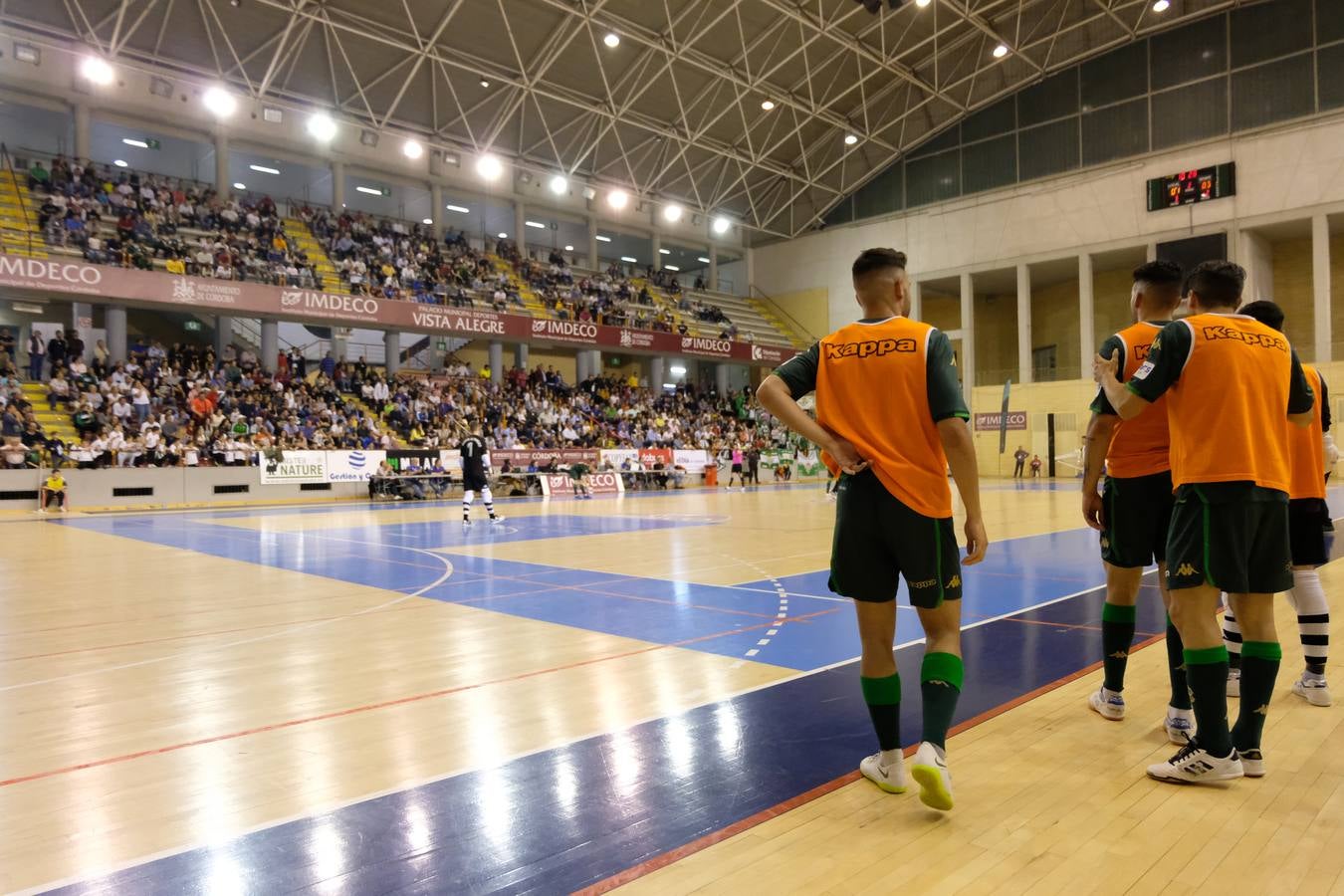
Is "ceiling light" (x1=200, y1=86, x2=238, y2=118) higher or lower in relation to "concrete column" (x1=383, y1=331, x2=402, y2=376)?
higher

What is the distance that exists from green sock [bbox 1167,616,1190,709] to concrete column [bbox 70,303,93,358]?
2638 centimetres

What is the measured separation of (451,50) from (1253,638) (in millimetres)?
29490

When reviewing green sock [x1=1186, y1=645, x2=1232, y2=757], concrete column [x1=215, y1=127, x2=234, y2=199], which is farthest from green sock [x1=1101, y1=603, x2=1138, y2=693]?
concrete column [x1=215, y1=127, x2=234, y2=199]

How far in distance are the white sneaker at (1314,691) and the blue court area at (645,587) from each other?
203cm

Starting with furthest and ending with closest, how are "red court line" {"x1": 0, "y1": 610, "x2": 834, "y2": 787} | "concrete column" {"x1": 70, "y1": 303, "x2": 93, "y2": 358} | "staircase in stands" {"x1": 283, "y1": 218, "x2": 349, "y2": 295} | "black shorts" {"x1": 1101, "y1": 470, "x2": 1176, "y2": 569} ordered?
"staircase in stands" {"x1": 283, "y1": 218, "x2": 349, "y2": 295} < "concrete column" {"x1": 70, "y1": 303, "x2": 93, "y2": 358} < "black shorts" {"x1": 1101, "y1": 470, "x2": 1176, "y2": 569} < "red court line" {"x1": 0, "y1": 610, "x2": 834, "y2": 787}

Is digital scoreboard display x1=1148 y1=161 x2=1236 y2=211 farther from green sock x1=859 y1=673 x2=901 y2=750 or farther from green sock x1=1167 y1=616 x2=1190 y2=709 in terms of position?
green sock x1=859 y1=673 x2=901 y2=750

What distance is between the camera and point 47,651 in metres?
5.48

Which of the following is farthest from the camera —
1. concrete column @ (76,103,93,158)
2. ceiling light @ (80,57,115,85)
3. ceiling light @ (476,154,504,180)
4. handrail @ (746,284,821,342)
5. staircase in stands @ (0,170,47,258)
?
handrail @ (746,284,821,342)

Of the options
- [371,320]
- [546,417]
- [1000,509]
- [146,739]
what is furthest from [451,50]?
[146,739]

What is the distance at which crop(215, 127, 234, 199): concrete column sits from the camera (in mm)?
27234

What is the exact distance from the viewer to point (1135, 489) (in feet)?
12.1

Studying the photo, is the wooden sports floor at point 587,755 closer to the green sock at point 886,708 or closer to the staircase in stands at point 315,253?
the green sock at point 886,708

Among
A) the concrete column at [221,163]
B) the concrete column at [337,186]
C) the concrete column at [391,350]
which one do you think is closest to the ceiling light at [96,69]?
the concrete column at [221,163]

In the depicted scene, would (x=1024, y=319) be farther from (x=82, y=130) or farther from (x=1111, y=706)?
(x=1111, y=706)
